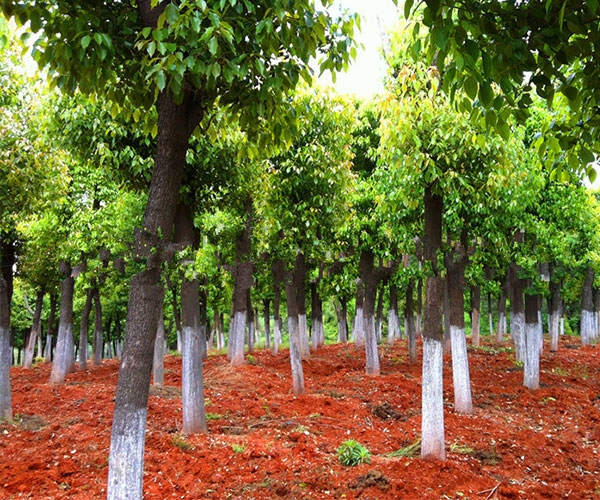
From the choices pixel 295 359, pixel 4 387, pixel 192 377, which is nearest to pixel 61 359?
pixel 4 387

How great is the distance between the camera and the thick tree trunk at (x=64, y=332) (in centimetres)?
1423

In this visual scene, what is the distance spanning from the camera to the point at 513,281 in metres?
16.5

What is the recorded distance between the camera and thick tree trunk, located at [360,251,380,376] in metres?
14.4

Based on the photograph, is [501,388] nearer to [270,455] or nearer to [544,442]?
[544,442]

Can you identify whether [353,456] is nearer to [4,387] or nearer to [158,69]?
[158,69]

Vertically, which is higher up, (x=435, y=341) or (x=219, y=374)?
(x=435, y=341)

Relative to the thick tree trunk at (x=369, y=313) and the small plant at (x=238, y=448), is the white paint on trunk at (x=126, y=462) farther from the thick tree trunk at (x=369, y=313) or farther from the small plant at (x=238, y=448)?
the thick tree trunk at (x=369, y=313)

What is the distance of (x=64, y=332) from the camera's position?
1447 centimetres

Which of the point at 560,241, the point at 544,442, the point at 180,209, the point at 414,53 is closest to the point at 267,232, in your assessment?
the point at 180,209

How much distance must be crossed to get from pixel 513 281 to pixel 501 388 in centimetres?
455

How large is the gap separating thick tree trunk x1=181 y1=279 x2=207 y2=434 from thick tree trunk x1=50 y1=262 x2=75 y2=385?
775 centimetres

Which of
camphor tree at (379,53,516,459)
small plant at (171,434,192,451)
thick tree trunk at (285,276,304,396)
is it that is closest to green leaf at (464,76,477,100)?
camphor tree at (379,53,516,459)

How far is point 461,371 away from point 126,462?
838 centimetres

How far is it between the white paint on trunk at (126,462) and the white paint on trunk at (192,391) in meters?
4.29
